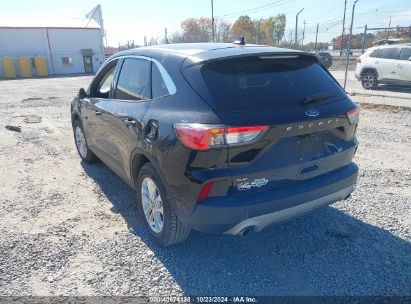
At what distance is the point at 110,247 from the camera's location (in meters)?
3.29

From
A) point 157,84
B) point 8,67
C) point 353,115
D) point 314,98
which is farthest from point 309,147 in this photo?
point 8,67

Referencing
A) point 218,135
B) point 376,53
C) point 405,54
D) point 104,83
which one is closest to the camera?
point 218,135

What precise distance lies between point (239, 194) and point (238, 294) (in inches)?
31.6

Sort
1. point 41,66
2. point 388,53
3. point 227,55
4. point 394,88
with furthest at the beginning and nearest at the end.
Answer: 1. point 41,66
2. point 394,88
3. point 388,53
4. point 227,55

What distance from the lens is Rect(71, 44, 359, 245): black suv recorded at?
2455 millimetres

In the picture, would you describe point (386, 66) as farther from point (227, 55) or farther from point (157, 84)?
point (157, 84)

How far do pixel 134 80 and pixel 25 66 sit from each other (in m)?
32.2

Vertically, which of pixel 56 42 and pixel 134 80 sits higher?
pixel 56 42

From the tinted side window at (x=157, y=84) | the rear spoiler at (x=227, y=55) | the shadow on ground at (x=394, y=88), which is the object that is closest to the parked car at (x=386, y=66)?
the shadow on ground at (x=394, y=88)

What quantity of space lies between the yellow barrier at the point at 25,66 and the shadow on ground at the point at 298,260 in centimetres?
3225

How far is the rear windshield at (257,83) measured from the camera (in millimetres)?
2561

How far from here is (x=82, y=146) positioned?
5566 millimetres

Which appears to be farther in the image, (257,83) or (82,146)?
(82,146)

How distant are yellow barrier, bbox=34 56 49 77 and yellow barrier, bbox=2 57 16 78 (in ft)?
6.39
